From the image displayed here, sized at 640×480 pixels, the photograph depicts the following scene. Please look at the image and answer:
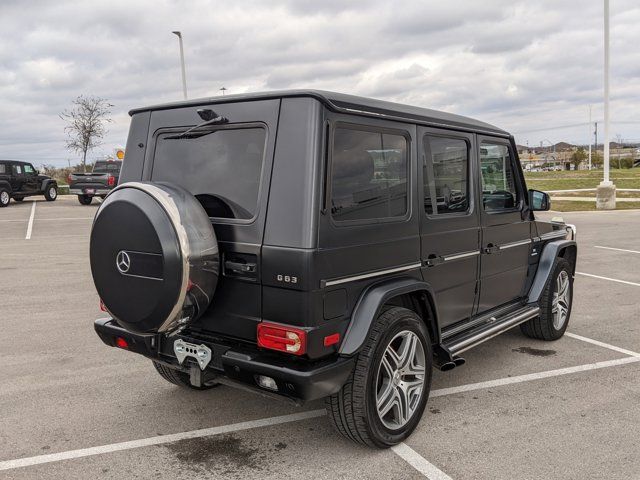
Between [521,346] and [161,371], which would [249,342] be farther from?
[521,346]

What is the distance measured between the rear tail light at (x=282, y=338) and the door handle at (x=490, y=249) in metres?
2.01

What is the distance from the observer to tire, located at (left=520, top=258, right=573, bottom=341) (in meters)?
5.08

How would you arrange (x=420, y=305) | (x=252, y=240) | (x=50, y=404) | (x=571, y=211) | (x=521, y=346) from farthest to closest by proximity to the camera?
(x=571, y=211) → (x=521, y=346) → (x=50, y=404) → (x=420, y=305) → (x=252, y=240)

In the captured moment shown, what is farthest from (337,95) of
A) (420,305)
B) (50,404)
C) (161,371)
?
(50,404)

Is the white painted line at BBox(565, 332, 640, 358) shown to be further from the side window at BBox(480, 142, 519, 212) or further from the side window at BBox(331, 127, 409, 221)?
the side window at BBox(331, 127, 409, 221)

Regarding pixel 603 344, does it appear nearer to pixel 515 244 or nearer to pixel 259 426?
pixel 515 244

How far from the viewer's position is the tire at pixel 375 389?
3.08m

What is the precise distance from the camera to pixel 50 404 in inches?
158

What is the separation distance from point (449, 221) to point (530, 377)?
5.11 feet

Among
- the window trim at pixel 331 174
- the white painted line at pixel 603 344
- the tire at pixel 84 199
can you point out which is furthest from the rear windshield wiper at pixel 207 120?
the tire at pixel 84 199

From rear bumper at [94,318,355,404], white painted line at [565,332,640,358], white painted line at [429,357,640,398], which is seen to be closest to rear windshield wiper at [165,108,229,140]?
rear bumper at [94,318,355,404]

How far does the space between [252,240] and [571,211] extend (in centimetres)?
1878

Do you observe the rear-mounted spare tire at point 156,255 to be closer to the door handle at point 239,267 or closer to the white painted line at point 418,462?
the door handle at point 239,267

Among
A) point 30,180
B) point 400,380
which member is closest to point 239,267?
point 400,380
